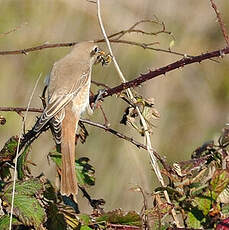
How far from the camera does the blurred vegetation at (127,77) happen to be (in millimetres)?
4492

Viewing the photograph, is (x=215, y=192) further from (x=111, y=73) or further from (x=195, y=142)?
(x=195, y=142)

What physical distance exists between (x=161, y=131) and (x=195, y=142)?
324 millimetres

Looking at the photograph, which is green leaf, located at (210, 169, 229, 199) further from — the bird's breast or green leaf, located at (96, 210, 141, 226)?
the bird's breast

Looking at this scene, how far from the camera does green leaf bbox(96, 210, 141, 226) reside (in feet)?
7.54

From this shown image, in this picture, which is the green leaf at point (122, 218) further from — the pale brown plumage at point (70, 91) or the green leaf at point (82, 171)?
the pale brown plumage at point (70, 91)

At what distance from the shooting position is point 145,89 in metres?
5.42

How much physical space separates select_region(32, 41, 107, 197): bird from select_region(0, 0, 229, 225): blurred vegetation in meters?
0.79

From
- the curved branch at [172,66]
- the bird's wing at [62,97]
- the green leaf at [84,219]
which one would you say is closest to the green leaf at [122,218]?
the green leaf at [84,219]

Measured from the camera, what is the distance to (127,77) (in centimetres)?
494

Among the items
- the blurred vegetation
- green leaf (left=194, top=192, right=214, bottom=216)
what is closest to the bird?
green leaf (left=194, top=192, right=214, bottom=216)

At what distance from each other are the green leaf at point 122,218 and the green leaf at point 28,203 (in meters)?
0.19

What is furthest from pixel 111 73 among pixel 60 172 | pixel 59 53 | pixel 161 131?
pixel 60 172

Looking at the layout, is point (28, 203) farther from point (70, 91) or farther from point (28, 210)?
point (70, 91)

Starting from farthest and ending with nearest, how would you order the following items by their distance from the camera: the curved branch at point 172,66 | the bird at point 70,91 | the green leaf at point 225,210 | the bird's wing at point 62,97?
the bird at point 70,91 < the bird's wing at point 62,97 < the green leaf at point 225,210 < the curved branch at point 172,66
